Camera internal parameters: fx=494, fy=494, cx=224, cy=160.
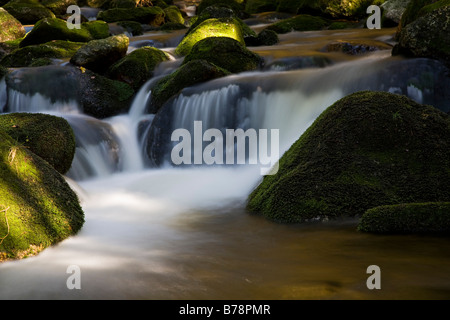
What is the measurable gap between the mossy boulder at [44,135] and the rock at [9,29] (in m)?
12.0

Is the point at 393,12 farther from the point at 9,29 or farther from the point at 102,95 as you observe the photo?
the point at 9,29

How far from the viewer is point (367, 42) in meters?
11.7

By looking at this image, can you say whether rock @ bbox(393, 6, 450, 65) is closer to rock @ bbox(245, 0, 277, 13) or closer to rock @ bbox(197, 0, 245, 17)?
rock @ bbox(197, 0, 245, 17)

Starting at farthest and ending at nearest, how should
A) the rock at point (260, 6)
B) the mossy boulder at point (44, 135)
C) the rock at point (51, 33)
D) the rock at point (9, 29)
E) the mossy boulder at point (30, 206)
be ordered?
the rock at point (260, 6)
the rock at point (9, 29)
the rock at point (51, 33)
the mossy boulder at point (44, 135)
the mossy boulder at point (30, 206)

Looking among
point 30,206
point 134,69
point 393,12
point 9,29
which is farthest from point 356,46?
point 9,29

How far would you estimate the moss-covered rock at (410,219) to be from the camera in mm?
4301

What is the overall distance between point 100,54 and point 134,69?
94cm

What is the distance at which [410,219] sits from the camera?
4375 mm

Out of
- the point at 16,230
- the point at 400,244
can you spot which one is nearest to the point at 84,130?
the point at 16,230

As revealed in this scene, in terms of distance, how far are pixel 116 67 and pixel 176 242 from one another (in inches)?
315

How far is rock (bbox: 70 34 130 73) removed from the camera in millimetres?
11789

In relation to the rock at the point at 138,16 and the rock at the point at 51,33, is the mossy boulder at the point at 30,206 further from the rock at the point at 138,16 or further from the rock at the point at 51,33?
the rock at the point at 138,16

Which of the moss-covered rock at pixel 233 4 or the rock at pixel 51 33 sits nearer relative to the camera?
the rock at pixel 51 33

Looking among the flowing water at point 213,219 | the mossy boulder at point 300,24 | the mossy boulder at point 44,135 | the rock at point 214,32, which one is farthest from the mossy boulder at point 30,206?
the mossy boulder at point 300,24
